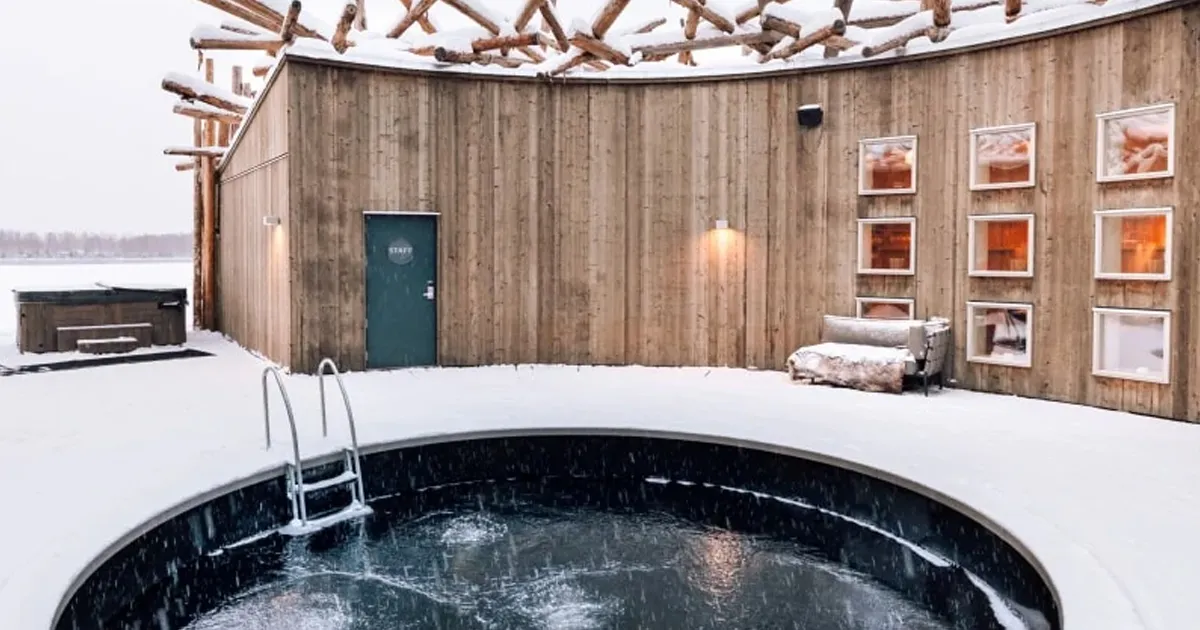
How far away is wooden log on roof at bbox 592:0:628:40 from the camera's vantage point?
25.7ft

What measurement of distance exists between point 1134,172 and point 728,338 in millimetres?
4029

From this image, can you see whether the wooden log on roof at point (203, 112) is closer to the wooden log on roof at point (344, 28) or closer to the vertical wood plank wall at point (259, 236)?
the vertical wood plank wall at point (259, 236)

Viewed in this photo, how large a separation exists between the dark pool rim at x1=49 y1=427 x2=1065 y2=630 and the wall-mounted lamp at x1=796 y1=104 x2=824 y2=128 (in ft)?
14.1

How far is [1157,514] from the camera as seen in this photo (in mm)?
4086

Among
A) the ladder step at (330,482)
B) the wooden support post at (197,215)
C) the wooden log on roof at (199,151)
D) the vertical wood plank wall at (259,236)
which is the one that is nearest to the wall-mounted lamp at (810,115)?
the vertical wood plank wall at (259,236)

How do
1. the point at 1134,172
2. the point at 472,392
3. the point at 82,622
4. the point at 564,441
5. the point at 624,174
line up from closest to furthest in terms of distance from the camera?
1. the point at 82,622
2. the point at 564,441
3. the point at 1134,172
4. the point at 472,392
5. the point at 624,174

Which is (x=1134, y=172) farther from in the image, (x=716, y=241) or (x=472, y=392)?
(x=472, y=392)

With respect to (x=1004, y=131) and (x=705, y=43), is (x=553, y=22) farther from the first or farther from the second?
(x=1004, y=131)

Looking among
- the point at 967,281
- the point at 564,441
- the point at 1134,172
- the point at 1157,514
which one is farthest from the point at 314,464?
the point at 1134,172

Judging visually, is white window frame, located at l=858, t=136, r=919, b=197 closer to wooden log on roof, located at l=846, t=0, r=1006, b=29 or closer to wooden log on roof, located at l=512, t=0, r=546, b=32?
wooden log on roof, located at l=846, t=0, r=1006, b=29

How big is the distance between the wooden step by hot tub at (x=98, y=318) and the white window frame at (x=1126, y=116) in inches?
409

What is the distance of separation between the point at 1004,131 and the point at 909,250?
1358mm

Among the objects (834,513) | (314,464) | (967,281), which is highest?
(967,281)

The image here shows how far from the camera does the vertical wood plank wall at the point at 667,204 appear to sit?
24.8 ft
